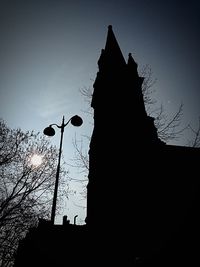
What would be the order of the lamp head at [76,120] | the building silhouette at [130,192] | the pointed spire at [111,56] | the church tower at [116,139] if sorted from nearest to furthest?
the building silhouette at [130,192] < the lamp head at [76,120] < the church tower at [116,139] < the pointed spire at [111,56]

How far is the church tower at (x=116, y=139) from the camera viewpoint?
13414mm

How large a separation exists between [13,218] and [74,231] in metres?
6.45

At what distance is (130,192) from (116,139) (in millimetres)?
4271

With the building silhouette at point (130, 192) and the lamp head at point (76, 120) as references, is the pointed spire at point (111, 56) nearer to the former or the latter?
the building silhouette at point (130, 192)

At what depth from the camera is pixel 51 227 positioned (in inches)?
331

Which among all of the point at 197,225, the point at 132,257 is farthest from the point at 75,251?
the point at 197,225

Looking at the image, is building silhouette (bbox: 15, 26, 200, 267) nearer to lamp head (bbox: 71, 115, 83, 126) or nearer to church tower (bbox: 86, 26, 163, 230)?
church tower (bbox: 86, 26, 163, 230)

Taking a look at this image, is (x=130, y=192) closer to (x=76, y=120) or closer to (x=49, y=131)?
(x=76, y=120)

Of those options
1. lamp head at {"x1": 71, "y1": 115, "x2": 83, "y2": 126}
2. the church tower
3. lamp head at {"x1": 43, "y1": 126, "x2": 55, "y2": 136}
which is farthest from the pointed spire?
lamp head at {"x1": 43, "y1": 126, "x2": 55, "y2": 136}

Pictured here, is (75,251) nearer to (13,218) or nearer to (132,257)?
(13,218)

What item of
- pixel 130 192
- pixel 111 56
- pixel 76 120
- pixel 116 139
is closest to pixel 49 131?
pixel 76 120

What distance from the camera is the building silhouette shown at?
9.70 metres

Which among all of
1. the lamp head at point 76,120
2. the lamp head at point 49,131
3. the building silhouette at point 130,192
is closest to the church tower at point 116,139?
the building silhouette at point 130,192

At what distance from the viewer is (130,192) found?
12.7 metres
